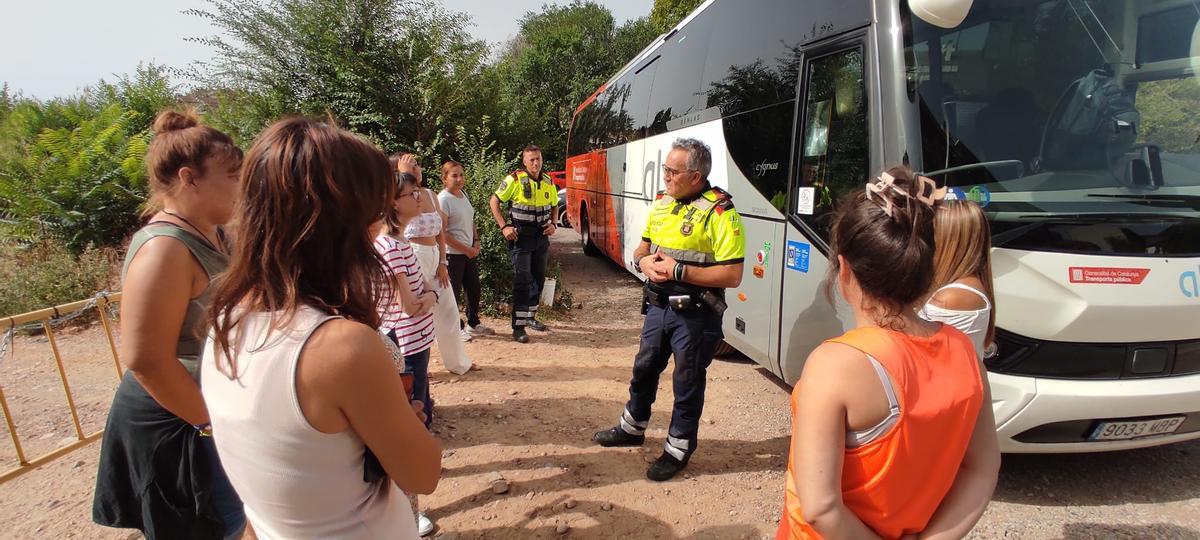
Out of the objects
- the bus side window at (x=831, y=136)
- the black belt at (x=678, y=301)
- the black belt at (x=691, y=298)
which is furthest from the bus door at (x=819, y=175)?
the black belt at (x=678, y=301)

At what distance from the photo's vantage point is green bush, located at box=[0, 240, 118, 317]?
5.98m

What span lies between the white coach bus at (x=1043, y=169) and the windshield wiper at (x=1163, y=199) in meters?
0.01

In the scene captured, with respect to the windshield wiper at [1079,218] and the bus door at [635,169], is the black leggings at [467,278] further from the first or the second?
the windshield wiper at [1079,218]

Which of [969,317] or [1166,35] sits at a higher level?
[1166,35]

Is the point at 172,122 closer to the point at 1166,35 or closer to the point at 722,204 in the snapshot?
the point at 722,204

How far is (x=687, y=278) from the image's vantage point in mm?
2926

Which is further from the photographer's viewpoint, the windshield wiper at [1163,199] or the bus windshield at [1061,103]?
the bus windshield at [1061,103]

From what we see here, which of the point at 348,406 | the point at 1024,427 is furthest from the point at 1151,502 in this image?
the point at 348,406

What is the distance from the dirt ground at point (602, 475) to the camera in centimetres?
278

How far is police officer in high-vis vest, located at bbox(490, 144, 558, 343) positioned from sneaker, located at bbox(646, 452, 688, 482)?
2.70 meters

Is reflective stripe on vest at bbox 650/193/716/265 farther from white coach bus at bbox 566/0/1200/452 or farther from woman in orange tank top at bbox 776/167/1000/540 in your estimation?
woman in orange tank top at bbox 776/167/1000/540

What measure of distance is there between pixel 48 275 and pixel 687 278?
24.2ft

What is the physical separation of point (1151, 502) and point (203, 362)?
13.9ft

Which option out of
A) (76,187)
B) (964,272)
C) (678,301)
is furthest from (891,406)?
(76,187)
